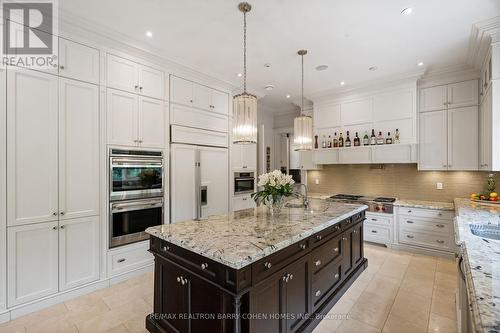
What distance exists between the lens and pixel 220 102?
4.23 metres

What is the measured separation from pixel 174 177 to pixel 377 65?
3575 millimetres

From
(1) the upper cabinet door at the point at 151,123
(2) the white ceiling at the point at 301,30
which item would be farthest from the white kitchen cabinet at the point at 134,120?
(2) the white ceiling at the point at 301,30

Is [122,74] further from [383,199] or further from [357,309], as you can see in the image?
[383,199]

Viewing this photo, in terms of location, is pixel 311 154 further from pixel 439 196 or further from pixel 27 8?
pixel 27 8

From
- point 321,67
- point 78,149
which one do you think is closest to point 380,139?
point 321,67

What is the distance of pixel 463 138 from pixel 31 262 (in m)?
5.87

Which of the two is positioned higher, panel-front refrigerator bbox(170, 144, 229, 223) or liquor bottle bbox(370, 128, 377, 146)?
liquor bottle bbox(370, 128, 377, 146)

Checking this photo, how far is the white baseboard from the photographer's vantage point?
2250mm

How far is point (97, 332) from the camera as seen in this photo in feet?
6.85

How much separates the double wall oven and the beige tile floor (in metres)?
0.66

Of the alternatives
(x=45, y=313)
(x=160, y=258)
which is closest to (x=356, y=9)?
(x=160, y=258)

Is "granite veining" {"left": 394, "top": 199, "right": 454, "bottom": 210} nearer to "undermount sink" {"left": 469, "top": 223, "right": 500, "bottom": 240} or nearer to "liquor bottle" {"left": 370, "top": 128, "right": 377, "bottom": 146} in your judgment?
"liquor bottle" {"left": 370, "top": 128, "right": 377, "bottom": 146}

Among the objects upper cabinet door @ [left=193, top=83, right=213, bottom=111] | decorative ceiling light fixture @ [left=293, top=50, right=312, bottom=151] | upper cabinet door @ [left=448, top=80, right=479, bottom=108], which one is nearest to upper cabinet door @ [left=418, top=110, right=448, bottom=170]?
upper cabinet door @ [left=448, top=80, right=479, bottom=108]

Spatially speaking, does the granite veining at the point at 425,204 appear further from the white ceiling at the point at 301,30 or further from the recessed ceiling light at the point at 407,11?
the recessed ceiling light at the point at 407,11
